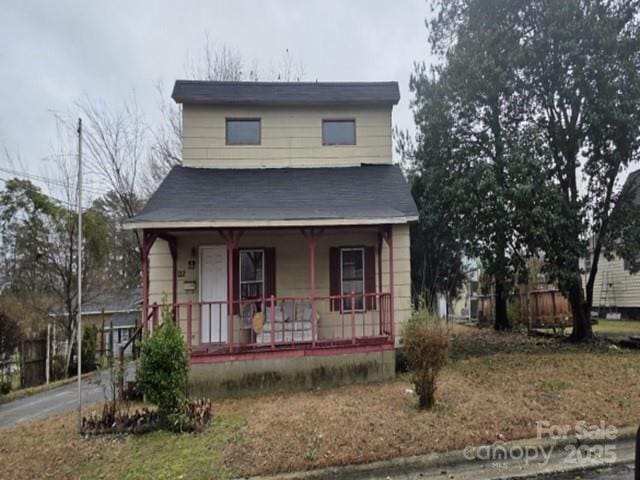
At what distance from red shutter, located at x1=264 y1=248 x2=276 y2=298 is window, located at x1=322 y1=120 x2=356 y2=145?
11.1 ft

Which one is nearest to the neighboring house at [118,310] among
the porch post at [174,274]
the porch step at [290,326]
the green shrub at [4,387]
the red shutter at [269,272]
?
the green shrub at [4,387]

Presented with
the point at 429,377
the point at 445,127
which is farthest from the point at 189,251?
the point at 445,127

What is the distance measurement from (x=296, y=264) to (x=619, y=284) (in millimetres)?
18839

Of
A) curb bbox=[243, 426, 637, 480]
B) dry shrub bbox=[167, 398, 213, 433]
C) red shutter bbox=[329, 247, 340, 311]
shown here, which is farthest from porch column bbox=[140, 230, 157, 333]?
curb bbox=[243, 426, 637, 480]

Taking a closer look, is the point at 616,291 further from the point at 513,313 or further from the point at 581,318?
the point at 581,318

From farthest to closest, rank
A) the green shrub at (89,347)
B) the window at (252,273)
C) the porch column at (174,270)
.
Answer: the green shrub at (89,347)
the window at (252,273)
the porch column at (174,270)

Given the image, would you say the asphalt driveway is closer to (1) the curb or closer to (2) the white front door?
(2) the white front door

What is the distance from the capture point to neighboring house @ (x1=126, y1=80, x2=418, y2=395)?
7.93 m

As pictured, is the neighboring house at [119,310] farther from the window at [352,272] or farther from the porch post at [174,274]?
the window at [352,272]

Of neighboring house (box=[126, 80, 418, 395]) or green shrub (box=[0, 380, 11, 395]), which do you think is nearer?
neighboring house (box=[126, 80, 418, 395])

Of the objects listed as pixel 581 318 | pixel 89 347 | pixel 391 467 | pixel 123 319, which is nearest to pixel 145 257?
pixel 391 467

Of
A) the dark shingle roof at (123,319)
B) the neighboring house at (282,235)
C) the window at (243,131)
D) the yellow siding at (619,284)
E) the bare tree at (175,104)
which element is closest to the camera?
the neighboring house at (282,235)

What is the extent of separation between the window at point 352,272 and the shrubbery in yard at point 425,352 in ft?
12.0

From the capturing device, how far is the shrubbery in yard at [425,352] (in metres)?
5.79
